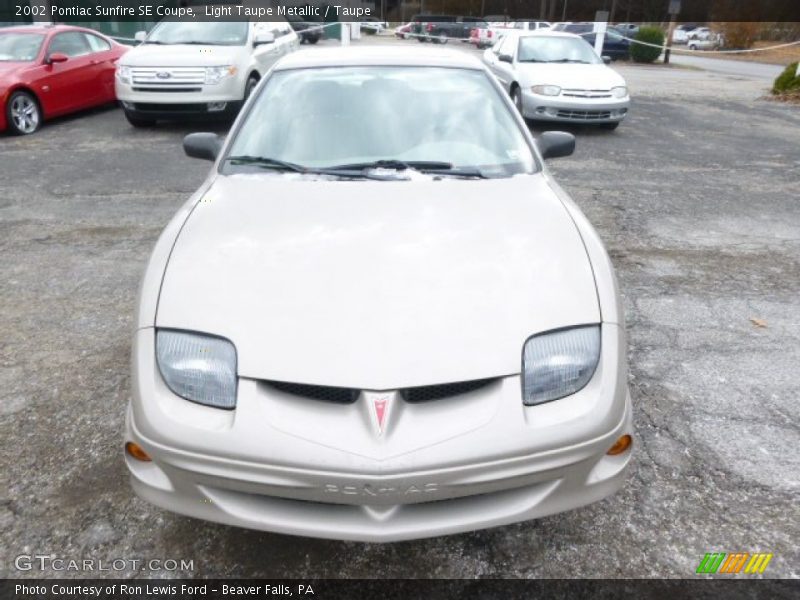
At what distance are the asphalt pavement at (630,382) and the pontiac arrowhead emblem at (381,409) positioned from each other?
662 mm

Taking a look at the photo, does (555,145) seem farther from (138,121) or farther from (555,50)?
(138,121)

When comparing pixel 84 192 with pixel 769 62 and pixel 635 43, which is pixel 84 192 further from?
pixel 769 62

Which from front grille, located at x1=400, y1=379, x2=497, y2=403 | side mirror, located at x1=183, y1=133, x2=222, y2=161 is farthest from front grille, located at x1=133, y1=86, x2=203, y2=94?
front grille, located at x1=400, y1=379, x2=497, y2=403

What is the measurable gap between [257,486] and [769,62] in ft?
103

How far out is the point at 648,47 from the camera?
25516 mm

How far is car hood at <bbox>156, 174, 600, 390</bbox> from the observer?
178 cm

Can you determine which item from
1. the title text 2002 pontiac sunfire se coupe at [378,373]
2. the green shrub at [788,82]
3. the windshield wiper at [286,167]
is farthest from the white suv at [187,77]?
the green shrub at [788,82]

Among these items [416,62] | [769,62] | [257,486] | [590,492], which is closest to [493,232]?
[590,492]

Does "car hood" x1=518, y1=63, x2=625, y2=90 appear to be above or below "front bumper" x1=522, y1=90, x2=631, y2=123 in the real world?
above

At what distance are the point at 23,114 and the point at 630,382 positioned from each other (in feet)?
29.7

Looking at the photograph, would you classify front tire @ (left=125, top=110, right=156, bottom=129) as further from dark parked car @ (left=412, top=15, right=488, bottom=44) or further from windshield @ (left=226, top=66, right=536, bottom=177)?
dark parked car @ (left=412, top=15, right=488, bottom=44)

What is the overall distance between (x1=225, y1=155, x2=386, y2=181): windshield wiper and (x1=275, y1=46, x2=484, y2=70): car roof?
84cm

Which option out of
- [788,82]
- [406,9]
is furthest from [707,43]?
[788,82]

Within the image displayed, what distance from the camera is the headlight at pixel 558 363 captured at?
1.81 metres
